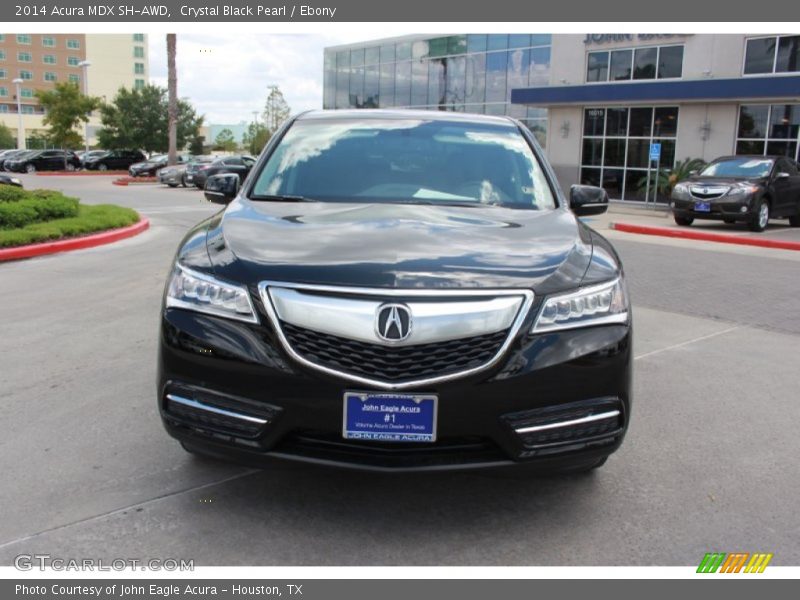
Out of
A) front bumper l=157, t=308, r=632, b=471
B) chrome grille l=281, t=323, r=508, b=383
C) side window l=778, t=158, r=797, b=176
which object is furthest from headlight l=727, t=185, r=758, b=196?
chrome grille l=281, t=323, r=508, b=383

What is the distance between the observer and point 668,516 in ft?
11.4

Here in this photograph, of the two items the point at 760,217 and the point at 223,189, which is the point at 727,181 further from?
the point at 223,189

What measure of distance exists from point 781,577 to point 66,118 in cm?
5026

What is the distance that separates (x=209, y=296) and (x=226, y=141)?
324 feet

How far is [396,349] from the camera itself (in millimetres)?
2922

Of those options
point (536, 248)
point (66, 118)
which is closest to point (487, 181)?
point (536, 248)

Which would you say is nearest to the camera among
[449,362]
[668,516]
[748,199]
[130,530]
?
[449,362]

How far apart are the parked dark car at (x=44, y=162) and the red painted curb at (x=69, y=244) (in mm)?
37549

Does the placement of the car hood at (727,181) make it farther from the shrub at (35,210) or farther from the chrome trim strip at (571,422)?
the chrome trim strip at (571,422)

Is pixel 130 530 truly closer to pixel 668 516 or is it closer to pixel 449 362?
pixel 449 362

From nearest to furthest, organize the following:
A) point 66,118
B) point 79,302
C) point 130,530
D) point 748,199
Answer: point 130,530 → point 79,302 → point 748,199 → point 66,118

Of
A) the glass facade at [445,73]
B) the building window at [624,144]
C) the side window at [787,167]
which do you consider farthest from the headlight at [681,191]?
the glass facade at [445,73]

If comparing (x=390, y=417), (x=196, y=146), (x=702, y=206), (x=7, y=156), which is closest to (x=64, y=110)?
(x=7, y=156)

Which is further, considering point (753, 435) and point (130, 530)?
point (753, 435)
